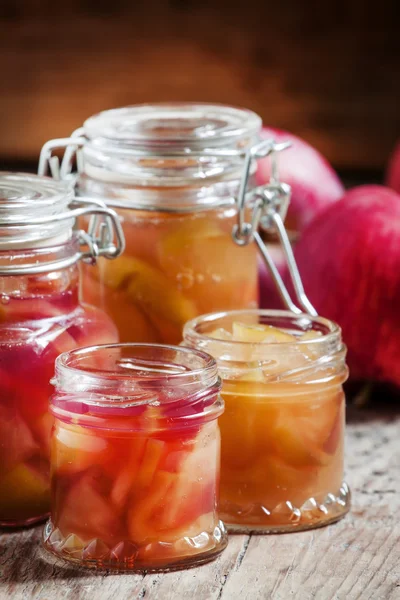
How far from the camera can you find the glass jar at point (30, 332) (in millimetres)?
720

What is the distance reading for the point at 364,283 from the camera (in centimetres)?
104

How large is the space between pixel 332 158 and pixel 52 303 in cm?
105

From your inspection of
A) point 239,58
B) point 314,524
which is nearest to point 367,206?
point 314,524

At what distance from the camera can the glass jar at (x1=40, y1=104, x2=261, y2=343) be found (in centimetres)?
87

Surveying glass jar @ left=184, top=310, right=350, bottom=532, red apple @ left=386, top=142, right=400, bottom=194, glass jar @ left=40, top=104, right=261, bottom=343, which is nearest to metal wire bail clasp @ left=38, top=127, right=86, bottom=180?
glass jar @ left=40, top=104, right=261, bottom=343

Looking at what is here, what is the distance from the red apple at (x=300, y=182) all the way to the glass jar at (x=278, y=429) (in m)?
0.50

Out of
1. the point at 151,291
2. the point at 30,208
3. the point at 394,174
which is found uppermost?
the point at 30,208

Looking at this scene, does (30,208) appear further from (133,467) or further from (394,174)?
(394,174)

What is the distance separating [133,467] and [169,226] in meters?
0.27

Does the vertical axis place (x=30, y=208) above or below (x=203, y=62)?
above

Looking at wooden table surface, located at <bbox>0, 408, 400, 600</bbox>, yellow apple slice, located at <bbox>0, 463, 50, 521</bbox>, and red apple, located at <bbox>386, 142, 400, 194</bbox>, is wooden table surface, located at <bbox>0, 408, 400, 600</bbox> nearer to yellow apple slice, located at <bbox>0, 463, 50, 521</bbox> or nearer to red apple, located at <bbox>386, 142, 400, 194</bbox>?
yellow apple slice, located at <bbox>0, 463, 50, 521</bbox>

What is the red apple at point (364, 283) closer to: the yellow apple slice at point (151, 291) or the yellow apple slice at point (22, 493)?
the yellow apple slice at point (151, 291)

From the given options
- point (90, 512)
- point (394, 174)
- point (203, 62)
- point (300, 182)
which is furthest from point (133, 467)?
point (203, 62)

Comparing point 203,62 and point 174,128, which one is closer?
point 174,128
